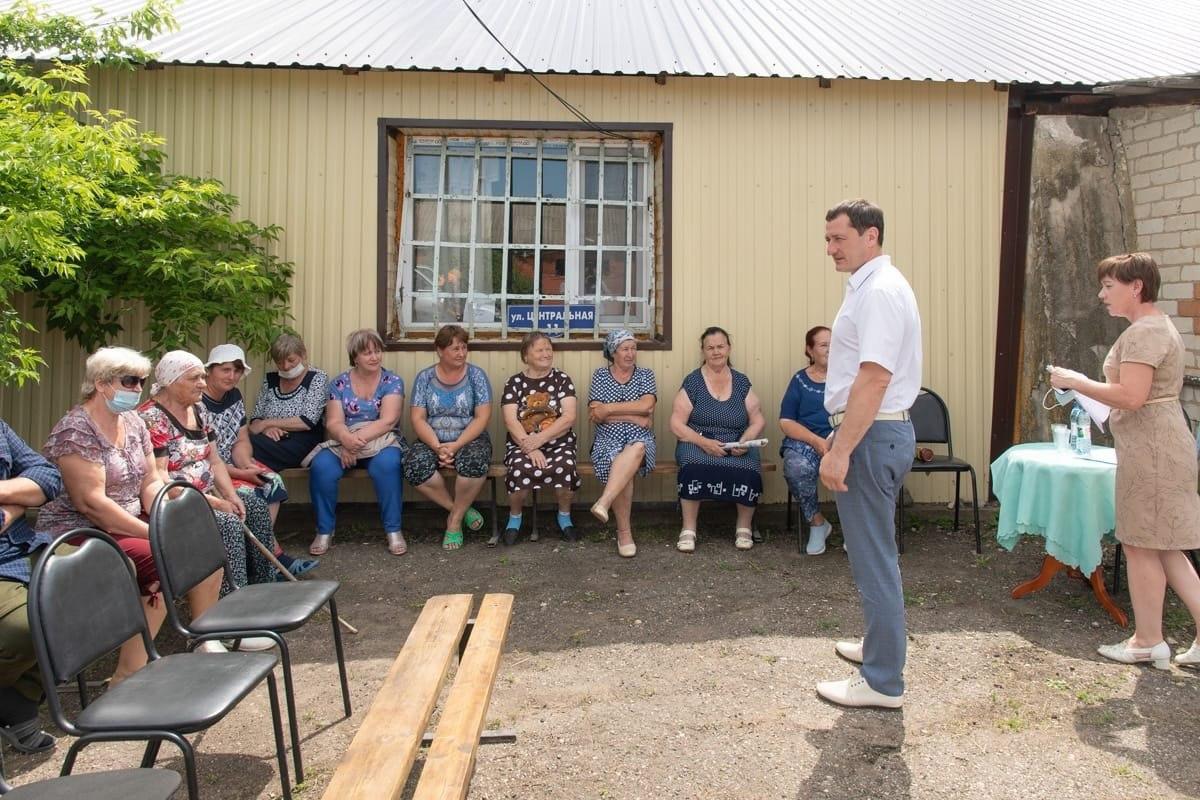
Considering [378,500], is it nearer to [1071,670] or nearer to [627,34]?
[627,34]

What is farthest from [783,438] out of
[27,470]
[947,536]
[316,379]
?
[27,470]

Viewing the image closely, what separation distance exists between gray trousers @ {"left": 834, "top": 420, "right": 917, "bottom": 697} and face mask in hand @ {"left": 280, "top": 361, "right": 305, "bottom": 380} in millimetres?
3778

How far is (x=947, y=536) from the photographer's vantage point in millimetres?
6184

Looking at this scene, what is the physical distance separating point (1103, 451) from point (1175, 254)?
208 centimetres

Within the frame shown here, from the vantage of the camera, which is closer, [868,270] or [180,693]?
[180,693]

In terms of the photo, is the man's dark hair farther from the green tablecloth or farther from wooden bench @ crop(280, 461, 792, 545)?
wooden bench @ crop(280, 461, 792, 545)

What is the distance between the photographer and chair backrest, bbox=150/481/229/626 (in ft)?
10.2

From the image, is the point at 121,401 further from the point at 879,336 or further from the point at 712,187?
the point at 712,187

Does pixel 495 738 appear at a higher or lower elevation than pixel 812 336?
lower

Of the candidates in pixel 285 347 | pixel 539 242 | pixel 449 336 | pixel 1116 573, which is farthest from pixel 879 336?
pixel 285 347

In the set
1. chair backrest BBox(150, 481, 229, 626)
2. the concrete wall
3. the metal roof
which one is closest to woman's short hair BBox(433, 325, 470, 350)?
the metal roof

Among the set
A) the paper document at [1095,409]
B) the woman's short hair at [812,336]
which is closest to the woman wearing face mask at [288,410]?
the woman's short hair at [812,336]

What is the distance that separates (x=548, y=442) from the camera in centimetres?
608

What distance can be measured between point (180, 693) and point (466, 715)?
0.78 metres
